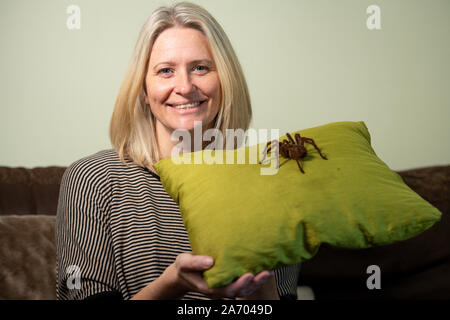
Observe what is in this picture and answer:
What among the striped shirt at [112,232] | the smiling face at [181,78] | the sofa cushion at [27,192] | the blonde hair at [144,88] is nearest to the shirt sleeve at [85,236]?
the striped shirt at [112,232]

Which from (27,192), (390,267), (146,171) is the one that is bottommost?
(390,267)

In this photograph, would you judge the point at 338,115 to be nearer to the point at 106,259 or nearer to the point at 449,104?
the point at 449,104

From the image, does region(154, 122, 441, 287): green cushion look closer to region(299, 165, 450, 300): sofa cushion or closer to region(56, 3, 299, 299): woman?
region(56, 3, 299, 299): woman

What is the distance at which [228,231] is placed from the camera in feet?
2.33

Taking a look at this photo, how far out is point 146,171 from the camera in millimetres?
1120

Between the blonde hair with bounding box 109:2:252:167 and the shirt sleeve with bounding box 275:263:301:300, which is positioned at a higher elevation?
the blonde hair with bounding box 109:2:252:167

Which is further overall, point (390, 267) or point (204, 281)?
point (390, 267)

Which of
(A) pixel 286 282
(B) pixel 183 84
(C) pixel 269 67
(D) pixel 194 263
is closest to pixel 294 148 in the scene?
(D) pixel 194 263

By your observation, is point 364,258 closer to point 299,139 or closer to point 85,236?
point 299,139

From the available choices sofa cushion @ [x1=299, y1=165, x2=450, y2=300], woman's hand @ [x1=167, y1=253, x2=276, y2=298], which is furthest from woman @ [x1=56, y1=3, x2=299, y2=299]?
sofa cushion @ [x1=299, y1=165, x2=450, y2=300]

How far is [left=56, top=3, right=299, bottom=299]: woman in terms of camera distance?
3.27ft

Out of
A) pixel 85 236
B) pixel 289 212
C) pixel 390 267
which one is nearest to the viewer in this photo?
pixel 289 212

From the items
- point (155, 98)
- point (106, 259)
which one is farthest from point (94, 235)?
point (155, 98)

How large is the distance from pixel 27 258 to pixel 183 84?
29.4 inches
